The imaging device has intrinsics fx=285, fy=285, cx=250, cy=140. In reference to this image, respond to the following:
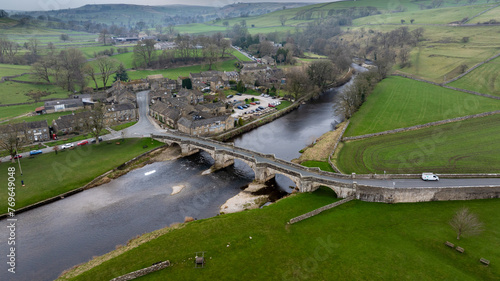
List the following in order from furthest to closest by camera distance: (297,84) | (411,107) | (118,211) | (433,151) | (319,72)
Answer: (319,72) < (297,84) < (411,107) < (433,151) < (118,211)

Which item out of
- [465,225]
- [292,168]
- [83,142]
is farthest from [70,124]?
[465,225]

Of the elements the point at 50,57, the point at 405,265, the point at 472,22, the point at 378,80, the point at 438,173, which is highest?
the point at 472,22

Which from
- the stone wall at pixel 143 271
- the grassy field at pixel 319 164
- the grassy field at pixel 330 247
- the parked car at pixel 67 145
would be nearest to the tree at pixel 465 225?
the grassy field at pixel 330 247

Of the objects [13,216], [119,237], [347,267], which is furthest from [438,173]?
[13,216]

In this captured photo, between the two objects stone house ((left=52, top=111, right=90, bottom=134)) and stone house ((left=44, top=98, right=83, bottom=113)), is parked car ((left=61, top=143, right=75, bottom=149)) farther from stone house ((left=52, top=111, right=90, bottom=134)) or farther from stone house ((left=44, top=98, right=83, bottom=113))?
stone house ((left=44, top=98, right=83, bottom=113))

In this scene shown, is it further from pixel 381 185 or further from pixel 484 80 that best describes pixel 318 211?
pixel 484 80

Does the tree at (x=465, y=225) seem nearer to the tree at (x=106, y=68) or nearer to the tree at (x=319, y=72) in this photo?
the tree at (x=319, y=72)

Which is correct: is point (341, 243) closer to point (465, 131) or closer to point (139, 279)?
point (139, 279)
